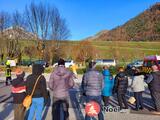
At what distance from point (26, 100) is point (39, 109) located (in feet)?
1.42

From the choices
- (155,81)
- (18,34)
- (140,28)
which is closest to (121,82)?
(155,81)

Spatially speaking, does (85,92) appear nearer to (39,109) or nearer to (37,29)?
(39,109)

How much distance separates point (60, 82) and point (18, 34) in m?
60.0

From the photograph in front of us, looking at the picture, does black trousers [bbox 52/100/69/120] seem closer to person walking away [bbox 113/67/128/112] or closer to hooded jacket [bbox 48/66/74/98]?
hooded jacket [bbox 48/66/74/98]

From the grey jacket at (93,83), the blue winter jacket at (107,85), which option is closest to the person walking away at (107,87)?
the blue winter jacket at (107,85)

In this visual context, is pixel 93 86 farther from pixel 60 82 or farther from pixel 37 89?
pixel 37 89

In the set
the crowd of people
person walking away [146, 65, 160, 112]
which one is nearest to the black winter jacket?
person walking away [146, 65, 160, 112]

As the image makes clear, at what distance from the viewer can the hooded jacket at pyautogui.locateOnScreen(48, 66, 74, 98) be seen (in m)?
9.36

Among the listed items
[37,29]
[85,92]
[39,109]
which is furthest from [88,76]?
[37,29]

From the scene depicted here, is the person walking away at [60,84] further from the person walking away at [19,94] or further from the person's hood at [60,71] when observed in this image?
the person walking away at [19,94]

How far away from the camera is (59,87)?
935 centimetres

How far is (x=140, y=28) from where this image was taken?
176000mm

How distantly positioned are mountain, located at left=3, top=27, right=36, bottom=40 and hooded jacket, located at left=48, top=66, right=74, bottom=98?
186ft

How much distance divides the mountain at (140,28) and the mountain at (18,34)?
289 feet
